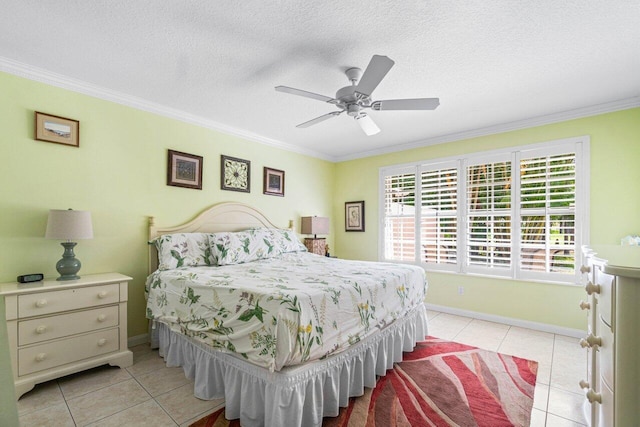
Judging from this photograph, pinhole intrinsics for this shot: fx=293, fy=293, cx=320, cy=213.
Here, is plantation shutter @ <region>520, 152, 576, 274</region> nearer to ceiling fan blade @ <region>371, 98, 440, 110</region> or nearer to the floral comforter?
the floral comforter

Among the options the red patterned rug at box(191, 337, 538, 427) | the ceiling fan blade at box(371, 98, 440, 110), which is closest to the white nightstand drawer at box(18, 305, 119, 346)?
the red patterned rug at box(191, 337, 538, 427)

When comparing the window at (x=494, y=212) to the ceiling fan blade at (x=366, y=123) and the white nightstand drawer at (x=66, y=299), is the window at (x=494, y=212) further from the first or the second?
the white nightstand drawer at (x=66, y=299)

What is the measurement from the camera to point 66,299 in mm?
2344

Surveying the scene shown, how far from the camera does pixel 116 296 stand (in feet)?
8.56

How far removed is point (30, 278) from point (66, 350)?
0.66 meters

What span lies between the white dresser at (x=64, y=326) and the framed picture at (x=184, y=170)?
50.1 inches

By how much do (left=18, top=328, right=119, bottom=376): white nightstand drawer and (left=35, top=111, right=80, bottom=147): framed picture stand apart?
175 centimetres

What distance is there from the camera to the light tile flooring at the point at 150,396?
193 cm

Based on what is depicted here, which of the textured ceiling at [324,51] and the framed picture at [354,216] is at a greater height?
the textured ceiling at [324,51]

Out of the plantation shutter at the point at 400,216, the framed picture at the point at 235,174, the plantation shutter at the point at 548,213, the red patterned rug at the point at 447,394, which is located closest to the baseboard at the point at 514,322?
the plantation shutter at the point at 548,213

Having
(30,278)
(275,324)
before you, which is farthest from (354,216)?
(30,278)

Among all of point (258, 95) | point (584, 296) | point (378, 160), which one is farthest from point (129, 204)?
point (584, 296)

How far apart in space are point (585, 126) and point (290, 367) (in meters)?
4.07

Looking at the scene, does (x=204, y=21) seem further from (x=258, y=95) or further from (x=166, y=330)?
(x=166, y=330)
